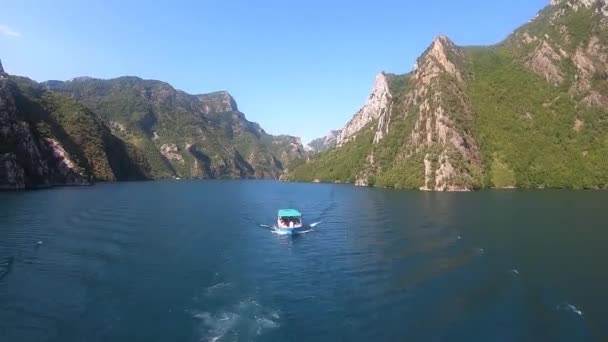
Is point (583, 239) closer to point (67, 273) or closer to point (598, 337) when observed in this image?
point (598, 337)

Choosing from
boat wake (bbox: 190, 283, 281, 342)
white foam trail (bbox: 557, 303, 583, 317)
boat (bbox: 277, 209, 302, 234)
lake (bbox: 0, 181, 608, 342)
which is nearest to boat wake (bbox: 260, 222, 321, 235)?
boat (bbox: 277, 209, 302, 234)

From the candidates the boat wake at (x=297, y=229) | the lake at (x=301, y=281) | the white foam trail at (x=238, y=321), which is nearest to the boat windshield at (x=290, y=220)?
the boat wake at (x=297, y=229)

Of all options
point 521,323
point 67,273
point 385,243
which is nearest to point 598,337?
point 521,323

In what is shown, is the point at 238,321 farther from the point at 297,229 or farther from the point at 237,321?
the point at 297,229

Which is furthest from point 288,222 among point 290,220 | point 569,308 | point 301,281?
point 569,308

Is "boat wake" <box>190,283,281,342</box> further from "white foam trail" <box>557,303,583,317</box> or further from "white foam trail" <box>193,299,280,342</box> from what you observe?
"white foam trail" <box>557,303,583,317</box>
